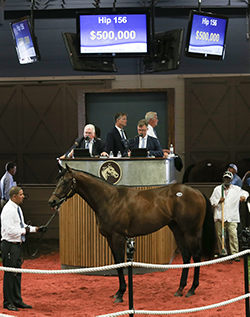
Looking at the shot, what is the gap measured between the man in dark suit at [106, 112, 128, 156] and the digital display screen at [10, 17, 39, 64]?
295 centimetres

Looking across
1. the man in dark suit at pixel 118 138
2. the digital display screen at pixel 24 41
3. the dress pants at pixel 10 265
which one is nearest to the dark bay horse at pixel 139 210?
the dress pants at pixel 10 265

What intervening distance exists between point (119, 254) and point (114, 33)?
13.6 feet

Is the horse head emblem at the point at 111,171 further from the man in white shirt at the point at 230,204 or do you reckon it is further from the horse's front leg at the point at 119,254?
the man in white shirt at the point at 230,204

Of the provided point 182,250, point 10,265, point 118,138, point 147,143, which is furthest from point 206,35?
point 10,265

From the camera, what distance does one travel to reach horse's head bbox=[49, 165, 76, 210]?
18.4ft

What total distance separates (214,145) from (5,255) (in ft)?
23.9

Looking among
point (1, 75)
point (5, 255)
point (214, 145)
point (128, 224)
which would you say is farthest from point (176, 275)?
point (1, 75)

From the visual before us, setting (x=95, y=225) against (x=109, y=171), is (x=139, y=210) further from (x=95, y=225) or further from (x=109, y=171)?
(x=95, y=225)

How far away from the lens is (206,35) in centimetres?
846

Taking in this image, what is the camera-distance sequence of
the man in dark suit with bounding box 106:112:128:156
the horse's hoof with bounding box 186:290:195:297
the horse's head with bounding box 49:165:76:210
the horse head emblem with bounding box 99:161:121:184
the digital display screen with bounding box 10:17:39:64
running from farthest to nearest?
the digital display screen with bounding box 10:17:39:64
the man in dark suit with bounding box 106:112:128:156
the horse head emblem with bounding box 99:161:121:184
the horse's hoof with bounding box 186:290:195:297
the horse's head with bounding box 49:165:76:210

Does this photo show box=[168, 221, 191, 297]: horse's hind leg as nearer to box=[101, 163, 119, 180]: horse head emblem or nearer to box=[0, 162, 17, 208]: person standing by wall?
box=[101, 163, 119, 180]: horse head emblem

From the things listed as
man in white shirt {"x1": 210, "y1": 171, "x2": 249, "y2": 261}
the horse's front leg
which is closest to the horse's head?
the horse's front leg

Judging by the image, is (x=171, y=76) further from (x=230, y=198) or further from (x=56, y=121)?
(x=230, y=198)

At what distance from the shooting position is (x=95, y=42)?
812 centimetres
